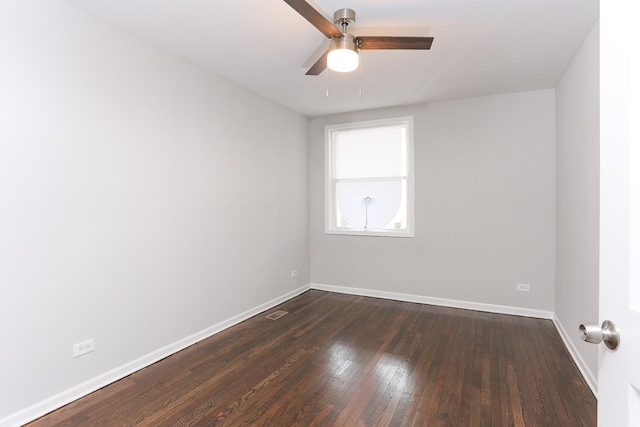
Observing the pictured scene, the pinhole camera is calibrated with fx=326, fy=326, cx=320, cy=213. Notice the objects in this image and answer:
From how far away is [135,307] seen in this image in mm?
2645

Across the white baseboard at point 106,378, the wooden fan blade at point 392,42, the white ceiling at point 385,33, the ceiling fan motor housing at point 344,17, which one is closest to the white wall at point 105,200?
the white baseboard at point 106,378

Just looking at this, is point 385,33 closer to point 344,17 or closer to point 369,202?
point 344,17

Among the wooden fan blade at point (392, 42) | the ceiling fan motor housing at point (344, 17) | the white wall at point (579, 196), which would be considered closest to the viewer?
the wooden fan blade at point (392, 42)

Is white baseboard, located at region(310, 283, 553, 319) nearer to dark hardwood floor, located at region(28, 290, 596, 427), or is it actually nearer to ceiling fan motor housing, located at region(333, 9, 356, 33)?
dark hardwood floor, located at region(28, 290, 596, 427)

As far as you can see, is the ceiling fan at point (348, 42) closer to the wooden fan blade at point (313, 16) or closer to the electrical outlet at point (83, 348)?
the wooden fan blade at point (313, 16)

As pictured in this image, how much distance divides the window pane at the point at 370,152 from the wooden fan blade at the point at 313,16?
8.79ft

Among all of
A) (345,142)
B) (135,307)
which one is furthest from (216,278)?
(345,142)

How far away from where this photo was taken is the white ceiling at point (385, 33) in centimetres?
223

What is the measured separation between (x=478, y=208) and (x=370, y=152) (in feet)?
5.41

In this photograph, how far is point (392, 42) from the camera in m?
2.15

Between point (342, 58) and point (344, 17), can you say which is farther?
point (344, 17)

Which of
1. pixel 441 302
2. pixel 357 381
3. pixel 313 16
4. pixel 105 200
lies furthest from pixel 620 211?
pixel 441 302

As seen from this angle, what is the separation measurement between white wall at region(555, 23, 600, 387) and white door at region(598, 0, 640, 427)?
6.13 ft

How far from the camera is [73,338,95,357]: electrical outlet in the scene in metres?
2.25
